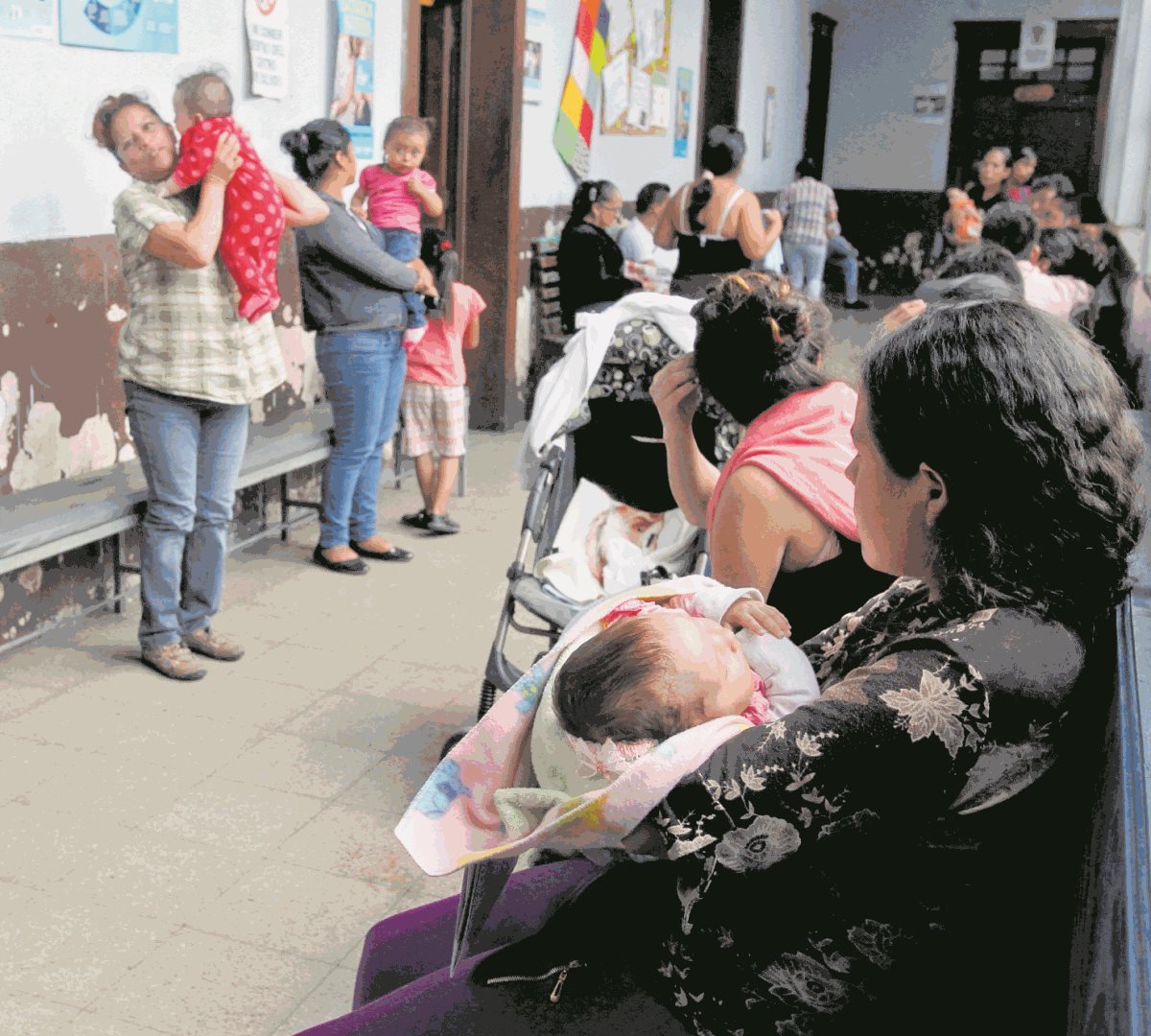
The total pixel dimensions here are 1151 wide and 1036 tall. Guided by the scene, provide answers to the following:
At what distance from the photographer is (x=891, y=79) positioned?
16.6 meters

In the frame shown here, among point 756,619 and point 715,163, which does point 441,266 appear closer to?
point 715,163

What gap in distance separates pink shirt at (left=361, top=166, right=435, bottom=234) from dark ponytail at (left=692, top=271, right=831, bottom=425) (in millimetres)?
3217

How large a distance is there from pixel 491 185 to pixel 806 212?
5.59 meters

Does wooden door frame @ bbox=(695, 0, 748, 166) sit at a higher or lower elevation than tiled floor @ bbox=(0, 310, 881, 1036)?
higher

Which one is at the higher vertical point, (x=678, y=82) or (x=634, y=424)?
(x=678, y=82)

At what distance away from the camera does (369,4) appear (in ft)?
19.9

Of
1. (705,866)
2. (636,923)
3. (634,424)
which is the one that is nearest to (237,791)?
(634,424)

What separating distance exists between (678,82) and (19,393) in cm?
798

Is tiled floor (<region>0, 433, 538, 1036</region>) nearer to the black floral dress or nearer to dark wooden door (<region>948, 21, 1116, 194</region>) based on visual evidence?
the black floral dress

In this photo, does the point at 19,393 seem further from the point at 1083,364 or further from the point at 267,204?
the point at 1083,364

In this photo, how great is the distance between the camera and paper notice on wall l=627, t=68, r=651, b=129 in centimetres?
985

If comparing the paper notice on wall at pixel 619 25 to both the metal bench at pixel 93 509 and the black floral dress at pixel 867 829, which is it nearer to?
the metal bench at pixel 93 509

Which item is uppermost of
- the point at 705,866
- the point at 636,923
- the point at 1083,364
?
the point at 1083,364

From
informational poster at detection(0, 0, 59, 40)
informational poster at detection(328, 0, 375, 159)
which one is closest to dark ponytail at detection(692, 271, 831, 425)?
informational poster at detection(0, 0, 59, 40)
